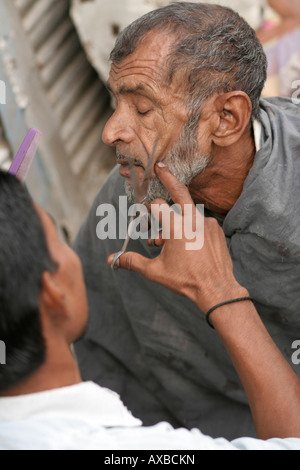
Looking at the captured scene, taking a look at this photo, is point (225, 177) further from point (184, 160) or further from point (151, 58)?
point (151, 58)

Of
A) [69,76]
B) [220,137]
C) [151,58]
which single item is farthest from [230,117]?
[69,76]

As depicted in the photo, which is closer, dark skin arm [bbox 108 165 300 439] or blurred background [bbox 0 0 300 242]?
dark skin arm [bbox 108 165 300 439]

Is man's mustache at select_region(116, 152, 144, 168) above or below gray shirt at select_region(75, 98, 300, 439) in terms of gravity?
above

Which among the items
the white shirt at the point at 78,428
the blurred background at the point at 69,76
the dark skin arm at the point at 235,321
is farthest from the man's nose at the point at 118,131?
the blurred background at the point at 69,76

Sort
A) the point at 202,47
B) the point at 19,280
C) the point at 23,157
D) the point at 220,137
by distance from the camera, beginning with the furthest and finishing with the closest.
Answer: the point at 220,137
the point at 202,47
the point at 23,157
the point at 19,280

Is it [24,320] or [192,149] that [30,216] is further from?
[192,149]

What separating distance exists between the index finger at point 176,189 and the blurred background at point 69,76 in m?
1.37

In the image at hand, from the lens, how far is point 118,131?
1.85 meters

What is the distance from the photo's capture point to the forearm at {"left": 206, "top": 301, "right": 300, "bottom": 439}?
152 centimetres

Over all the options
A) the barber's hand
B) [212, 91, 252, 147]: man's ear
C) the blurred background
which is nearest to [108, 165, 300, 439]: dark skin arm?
the barber's hand

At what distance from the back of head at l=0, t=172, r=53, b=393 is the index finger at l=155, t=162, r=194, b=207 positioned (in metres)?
0.62

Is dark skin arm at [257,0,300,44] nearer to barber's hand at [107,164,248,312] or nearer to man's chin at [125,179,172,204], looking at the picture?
man's chin at [125,179,172,204]

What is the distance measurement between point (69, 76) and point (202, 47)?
1931 mm
